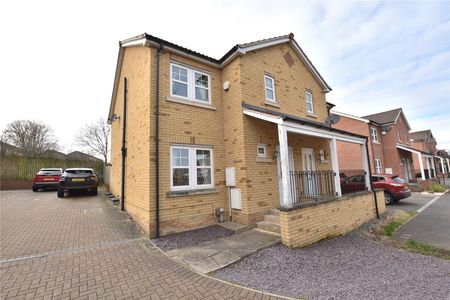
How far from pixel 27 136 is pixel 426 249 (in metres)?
43.3

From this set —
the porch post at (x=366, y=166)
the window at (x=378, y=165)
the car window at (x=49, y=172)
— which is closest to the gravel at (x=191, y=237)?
the porch post at (x=366, y=166)

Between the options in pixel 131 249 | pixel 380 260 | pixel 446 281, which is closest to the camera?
pixel 446 281

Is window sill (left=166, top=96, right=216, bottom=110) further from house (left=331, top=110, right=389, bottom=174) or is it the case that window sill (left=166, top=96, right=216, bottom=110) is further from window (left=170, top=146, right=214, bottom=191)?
house (left=331, top=110, right=389, bottom=174)

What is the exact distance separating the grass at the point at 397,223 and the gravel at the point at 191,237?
575 cm

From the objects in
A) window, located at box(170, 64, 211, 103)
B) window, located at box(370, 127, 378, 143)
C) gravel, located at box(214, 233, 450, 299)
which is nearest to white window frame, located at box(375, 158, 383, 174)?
window, located at box(370, 127, 378, 143)

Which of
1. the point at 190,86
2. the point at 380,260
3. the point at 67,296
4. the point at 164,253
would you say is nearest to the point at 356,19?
the point at 190,86

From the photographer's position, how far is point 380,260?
4816 millimetres

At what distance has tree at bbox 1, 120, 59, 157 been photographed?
30.0 meters

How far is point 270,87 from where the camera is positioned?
29.0 ft

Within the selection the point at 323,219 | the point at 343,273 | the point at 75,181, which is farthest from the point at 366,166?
the point at 75,181

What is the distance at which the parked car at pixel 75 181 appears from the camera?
11852 millimetres

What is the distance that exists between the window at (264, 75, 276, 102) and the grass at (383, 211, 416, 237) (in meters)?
6.41

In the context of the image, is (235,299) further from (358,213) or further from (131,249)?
(358,213)

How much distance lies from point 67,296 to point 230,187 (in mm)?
5065
